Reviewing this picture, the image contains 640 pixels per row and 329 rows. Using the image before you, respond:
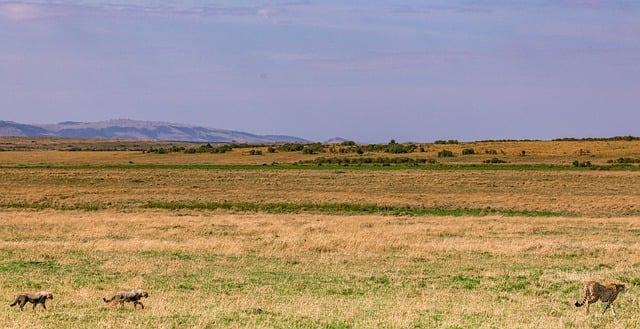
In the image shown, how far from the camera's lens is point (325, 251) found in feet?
84.4

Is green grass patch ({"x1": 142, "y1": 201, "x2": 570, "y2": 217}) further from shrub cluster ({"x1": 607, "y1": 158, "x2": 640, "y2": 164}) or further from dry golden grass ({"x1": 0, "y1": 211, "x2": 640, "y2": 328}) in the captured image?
shrub cluster ({"x1": 607, "y1": 158, "x2": 640, "y2": 164})

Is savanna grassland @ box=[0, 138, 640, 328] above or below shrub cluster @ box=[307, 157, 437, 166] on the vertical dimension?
below

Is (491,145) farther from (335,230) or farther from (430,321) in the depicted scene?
(430,321)

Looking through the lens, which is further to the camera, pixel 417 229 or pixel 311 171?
pixel 311 171

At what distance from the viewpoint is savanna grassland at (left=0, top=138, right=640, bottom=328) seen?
13.9 meters

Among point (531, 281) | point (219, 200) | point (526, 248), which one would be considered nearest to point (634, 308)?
point (531, 281)

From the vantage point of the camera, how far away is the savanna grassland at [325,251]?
13.9 m

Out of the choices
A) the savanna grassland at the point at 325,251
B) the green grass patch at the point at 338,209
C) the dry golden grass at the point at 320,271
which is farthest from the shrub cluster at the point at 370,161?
the dry golden grass at the point at 320,271

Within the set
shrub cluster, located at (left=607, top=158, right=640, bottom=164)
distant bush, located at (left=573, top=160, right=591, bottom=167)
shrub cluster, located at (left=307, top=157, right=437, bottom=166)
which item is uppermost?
shrub cluster, located at (left=607, top=158, right=640, bottom=164)

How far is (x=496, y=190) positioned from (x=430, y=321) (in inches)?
1919

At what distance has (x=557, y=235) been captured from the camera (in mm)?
31703

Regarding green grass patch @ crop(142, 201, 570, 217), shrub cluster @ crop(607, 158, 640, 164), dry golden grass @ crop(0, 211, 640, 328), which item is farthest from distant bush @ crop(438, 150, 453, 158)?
dry golden grass @ crop(0, 211, 640, 328)

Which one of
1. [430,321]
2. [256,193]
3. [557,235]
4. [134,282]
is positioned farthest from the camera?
[256,193]

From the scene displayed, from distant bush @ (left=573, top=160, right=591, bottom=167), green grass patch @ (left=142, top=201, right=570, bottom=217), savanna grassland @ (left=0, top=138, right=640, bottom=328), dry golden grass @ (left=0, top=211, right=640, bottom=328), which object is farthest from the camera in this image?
distant bush @ (left=573, top=160, right=591, bottom=167)
